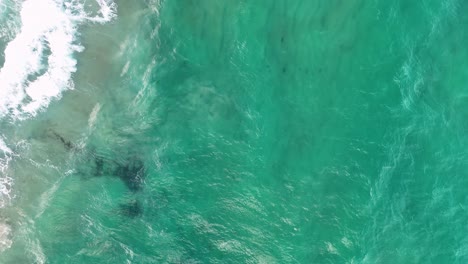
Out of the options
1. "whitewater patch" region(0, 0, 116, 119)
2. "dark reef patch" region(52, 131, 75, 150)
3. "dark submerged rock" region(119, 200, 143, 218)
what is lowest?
"dark submerged rock" region(119, 200, 143, 218)

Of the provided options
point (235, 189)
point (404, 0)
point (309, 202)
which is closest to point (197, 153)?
point (235, 189)

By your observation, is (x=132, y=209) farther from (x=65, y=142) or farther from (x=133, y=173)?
(x=65, y=142)

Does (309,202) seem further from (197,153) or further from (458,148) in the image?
(458,148)

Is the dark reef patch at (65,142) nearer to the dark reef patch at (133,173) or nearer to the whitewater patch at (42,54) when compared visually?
the whitewater patch at (42,54)

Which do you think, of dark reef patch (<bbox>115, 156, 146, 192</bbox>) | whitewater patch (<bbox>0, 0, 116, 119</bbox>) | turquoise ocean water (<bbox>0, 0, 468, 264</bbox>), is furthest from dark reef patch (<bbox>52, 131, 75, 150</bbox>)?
dark reef patch (<bbox>115, 156, 146, 192</bbox>)

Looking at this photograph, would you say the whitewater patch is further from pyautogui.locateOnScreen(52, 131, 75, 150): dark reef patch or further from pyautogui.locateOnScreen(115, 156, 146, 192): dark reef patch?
pyautogui.locateOnScreen(115, 156, 146, 192): dark reef patch

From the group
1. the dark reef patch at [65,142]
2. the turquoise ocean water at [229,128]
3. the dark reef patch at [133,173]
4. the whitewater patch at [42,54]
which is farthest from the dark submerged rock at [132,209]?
the whitewater patch at [42,54]
